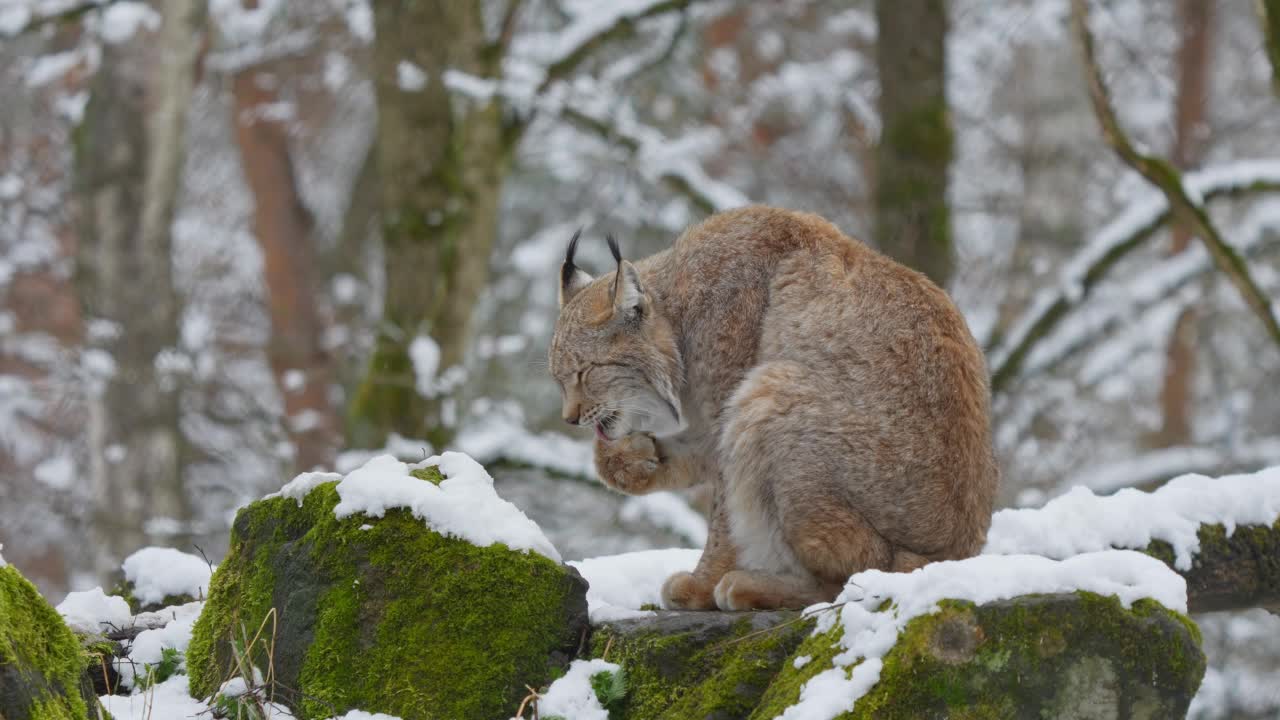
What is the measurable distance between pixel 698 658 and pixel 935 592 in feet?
2.45

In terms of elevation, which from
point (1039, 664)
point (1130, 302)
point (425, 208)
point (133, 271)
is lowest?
point (1039, 664)

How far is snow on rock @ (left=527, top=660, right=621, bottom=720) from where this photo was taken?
11.2 ft

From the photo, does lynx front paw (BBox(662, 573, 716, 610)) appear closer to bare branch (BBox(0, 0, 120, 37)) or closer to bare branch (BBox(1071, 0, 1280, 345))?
bare branch (BBox(1071, 0, 1280, 345))

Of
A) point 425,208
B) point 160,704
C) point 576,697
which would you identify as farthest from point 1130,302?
point 160,704

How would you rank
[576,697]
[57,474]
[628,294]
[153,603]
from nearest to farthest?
[576,697] → [628,294] → [153,603] → [57,474]

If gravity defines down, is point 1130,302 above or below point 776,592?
above

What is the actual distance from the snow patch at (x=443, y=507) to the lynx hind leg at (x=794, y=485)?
614mm

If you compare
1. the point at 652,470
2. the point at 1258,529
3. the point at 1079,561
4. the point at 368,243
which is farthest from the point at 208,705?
the point at 368,243

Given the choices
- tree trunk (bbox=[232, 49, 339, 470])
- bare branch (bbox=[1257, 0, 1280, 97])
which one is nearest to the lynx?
bare branch (bbox=[1257, 0, 1280, 97])

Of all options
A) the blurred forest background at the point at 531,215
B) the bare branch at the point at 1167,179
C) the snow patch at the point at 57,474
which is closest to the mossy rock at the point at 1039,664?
the blurred forest background at the point at 531,215

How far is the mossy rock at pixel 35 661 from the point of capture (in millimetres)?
2918

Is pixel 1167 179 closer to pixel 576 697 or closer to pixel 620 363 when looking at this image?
pixel 620 363

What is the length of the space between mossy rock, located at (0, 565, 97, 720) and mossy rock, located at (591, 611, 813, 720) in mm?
1274

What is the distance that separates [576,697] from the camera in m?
3.45
